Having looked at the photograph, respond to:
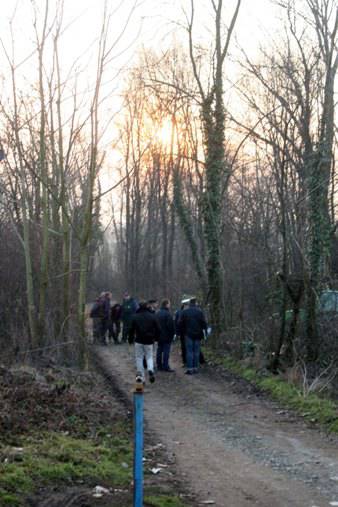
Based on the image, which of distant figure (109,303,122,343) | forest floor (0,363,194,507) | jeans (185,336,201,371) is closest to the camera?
forest floor (0,363,194,507)

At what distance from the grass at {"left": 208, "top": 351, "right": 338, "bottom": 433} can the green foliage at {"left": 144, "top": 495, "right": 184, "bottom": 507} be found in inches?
182

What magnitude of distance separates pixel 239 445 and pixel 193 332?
25.7 feet

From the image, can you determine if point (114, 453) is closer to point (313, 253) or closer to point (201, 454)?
point (201, 454)

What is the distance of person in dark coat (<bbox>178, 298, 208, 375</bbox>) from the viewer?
1814 cm

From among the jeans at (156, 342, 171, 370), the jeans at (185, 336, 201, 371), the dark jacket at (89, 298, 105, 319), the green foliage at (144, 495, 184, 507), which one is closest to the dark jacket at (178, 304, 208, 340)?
the jeans at (185, 336, 201, 371)

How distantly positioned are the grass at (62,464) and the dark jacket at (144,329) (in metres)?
6.38

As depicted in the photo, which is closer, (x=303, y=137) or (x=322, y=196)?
(x=322, y=196)

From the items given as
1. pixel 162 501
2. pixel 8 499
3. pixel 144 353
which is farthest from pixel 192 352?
pixel 8 499

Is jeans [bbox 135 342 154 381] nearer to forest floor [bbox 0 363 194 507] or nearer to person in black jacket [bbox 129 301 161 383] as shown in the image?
person in black jacket [bbox 129 301 161 383]

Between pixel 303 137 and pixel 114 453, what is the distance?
12.5m

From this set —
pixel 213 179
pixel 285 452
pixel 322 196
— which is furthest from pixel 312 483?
pixel 213 179

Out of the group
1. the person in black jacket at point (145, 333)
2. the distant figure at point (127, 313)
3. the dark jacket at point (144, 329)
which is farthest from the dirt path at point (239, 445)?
the distant figure at point (127, 313)

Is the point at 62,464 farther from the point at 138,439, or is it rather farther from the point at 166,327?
the point at 166,327

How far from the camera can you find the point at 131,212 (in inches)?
2186
